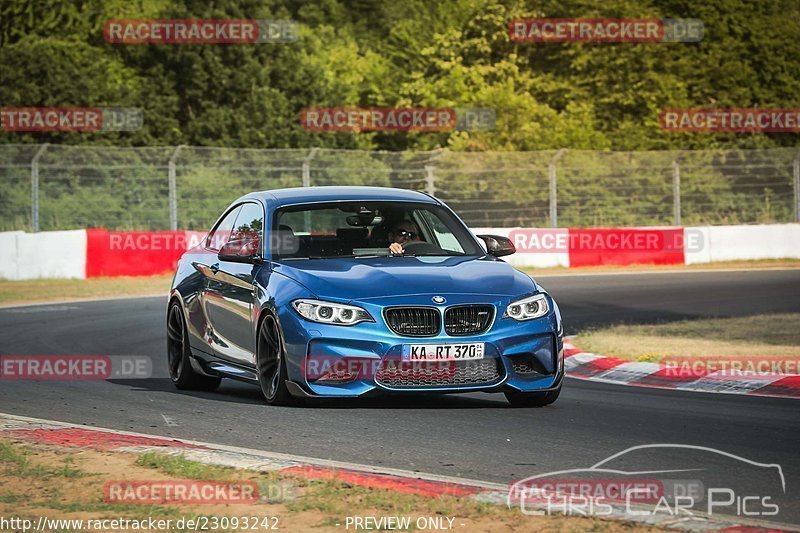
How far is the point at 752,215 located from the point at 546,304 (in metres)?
24.8

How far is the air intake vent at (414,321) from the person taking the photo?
9.56 meters

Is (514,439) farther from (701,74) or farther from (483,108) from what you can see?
(701,74)

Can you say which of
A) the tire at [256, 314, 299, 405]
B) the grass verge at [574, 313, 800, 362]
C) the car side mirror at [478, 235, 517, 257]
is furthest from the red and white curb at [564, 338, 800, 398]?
the tire at [256, 314, 299, 405]

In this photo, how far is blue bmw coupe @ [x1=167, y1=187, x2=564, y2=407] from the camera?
9.54 metres

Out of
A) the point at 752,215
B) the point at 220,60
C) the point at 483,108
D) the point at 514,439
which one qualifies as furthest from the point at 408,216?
the point at 220,60

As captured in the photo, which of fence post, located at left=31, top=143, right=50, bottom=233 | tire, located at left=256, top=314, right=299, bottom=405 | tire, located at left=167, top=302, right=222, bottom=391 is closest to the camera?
tire, located at left=256, top=314, right=299, bottom=405

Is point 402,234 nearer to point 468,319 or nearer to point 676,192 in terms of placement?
point 468,319

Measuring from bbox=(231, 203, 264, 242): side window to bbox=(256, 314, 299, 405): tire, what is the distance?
3.43 feet

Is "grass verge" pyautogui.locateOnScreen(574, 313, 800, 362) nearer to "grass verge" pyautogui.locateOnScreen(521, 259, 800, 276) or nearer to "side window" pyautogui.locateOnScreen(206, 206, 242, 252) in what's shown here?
"side window" pyautogui.locateOnScreen(206, 206, 242, 252)

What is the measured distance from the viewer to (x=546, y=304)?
10016 millimetres

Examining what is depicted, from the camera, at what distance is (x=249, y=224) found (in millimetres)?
11430

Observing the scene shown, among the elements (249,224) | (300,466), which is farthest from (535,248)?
(300,466)

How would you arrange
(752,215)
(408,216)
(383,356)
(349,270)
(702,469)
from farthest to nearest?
(752,215)
(408,216)
(349,270)
(383,356)
(702,469)

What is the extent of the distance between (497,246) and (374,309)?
1.79 m
